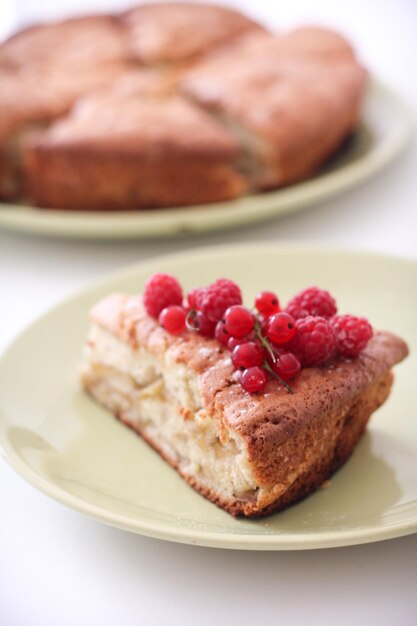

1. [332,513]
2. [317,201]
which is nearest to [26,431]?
[332,513]

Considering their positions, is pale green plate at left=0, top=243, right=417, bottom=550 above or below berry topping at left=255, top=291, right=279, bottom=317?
below

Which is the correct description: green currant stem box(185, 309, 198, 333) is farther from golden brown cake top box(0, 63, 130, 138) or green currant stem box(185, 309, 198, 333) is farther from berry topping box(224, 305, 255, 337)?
golden brown cake top box(0, 63, 130, 138)

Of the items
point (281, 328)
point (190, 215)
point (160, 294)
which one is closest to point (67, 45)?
point (190, 215)

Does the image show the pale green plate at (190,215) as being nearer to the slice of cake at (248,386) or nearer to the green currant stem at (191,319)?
the slice of cake at (248,386)

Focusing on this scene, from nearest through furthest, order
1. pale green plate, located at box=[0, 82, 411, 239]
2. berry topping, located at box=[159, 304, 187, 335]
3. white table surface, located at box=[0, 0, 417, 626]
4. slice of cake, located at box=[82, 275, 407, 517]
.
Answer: white table surface, located at box=[0, 0, 417, 626] → slice of cake, located at box=[82, 275, 407, 517] → berry topping, located at box=[159, 304, 187, 335] → pale green plate, located at box=[0, 82, 411, 239]

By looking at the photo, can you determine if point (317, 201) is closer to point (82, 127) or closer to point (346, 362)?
point (82, 127)

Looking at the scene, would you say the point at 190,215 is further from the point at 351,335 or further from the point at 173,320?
the point at 351,335

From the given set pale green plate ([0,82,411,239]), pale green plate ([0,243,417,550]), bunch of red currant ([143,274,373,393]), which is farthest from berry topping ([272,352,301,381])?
pale green plate ([0,82,411,239])
